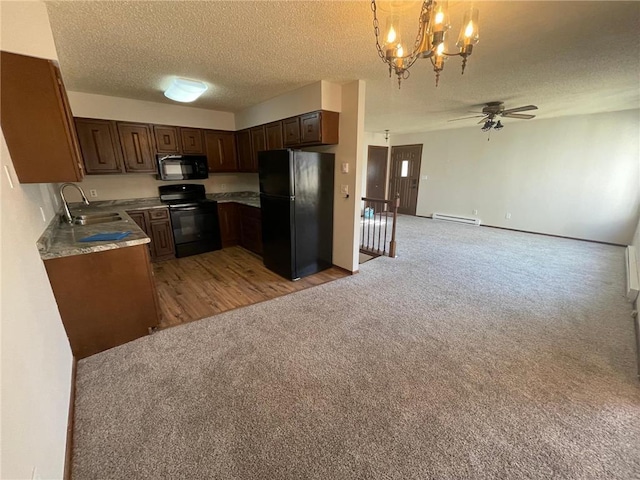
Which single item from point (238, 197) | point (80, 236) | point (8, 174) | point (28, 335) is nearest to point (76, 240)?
point (80, 236)

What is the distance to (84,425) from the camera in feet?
4.90

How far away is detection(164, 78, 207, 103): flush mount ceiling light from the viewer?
295 cm

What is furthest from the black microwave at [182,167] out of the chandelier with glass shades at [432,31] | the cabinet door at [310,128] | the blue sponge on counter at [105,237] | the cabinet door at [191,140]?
the chandelier with glass shades at [432,31]

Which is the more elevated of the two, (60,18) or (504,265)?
(60,18)

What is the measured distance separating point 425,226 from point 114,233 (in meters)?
6.24

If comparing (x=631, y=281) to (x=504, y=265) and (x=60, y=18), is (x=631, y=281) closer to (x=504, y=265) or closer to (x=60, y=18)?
(x=504, y=265)

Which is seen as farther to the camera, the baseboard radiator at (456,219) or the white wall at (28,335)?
the baseboard radiator at (456,219)

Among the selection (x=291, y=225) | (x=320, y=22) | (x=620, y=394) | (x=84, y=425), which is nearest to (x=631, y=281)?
(x=620, y=394)

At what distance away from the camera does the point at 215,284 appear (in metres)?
3.31

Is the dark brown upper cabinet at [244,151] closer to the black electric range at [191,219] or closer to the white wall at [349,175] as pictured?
the black electric range at [191,219]

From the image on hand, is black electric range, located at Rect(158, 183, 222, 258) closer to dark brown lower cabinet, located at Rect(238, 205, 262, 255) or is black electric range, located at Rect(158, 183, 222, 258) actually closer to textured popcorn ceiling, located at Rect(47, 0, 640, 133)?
dark brown lower cabinet, located at Rect(238, 205, 262, 255)

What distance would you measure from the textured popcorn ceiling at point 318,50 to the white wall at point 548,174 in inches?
59.6

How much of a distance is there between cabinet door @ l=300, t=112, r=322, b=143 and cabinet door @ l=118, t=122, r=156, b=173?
2546 mm

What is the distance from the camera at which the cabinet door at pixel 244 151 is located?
459 centimetres
